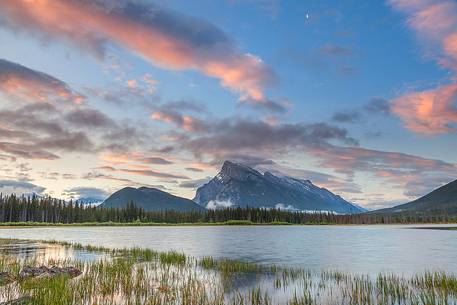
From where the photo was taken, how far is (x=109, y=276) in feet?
95.3

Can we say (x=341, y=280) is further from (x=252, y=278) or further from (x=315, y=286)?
(x=252, y=278)

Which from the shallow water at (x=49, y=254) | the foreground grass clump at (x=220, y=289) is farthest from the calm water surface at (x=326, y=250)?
the shallow water at (x=49, y=254)

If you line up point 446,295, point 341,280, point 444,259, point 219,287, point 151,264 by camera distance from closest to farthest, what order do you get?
1. point 446,295
2. point 219,287
3. point 341,280
4. point 151,264
5. point 444,259

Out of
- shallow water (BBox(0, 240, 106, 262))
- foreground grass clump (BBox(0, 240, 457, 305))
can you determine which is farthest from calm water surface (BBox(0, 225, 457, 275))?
shallow water (BBox(0, 240, 106, 262))

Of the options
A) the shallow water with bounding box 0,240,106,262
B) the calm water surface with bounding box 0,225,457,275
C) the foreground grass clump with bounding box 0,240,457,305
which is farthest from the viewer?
the shallow water with bounding box 0,240,106,262

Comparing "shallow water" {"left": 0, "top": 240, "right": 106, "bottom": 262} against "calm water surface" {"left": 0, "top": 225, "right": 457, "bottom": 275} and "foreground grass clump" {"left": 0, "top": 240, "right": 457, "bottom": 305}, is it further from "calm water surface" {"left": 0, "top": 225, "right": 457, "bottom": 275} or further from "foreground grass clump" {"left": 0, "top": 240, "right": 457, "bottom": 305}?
"calm water surface" {"left": 0, "top": 225, "right": 457, "bottom": 275}

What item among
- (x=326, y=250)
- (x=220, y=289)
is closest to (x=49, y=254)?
(x=220, y=289)

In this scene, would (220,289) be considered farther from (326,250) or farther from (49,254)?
(326,250)

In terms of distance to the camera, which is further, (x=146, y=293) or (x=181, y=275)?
(x=181, y=275)

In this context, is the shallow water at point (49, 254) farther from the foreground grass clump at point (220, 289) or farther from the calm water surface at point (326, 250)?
the calm water surface at point (326, 250)

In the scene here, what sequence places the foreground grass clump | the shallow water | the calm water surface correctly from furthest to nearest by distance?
the shallow water → the calm water surface → the foreground grass clump

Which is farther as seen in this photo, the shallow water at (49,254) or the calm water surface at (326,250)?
the shallow water at (49,254)

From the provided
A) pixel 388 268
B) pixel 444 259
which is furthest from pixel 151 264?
pixel 444 259

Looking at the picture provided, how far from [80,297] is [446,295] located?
2253cm
